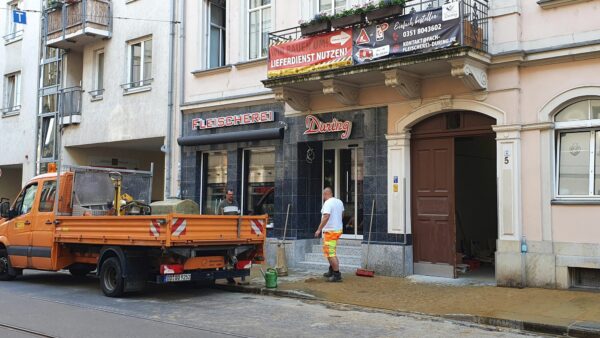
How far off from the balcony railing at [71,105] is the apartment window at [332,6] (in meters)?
10.4

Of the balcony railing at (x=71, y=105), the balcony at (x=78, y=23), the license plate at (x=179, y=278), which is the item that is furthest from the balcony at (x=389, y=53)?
the balcony railing at (x=71, y=105)

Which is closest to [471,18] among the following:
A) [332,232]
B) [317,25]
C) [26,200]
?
[317,25]

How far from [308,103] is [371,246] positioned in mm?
3816

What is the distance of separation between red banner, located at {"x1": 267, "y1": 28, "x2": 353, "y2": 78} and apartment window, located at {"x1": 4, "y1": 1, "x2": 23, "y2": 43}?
15.3 meters

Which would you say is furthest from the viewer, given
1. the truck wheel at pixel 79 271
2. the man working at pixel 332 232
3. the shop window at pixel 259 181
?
the shop window at pixel 259 181

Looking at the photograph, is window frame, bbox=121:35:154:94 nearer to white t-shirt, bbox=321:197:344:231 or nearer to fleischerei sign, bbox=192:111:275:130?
fleischerei sign, bbox=192:111:275:130

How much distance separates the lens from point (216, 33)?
17594mm

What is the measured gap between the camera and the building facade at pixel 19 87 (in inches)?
909

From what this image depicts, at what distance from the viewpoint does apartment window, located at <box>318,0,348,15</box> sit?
14.3 meters

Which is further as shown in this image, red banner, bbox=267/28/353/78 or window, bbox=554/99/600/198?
red banner, bbox=267/28/353/78

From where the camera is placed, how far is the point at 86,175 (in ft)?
41.5

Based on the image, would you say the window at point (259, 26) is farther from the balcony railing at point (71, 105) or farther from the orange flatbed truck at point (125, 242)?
the balcony railing at point (71, 105)

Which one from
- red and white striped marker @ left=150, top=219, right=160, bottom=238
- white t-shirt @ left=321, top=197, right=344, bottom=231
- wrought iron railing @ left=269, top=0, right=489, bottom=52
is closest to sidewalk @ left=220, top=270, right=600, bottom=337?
white t-shirt @ left=321, top=197, right=344, bottom=231

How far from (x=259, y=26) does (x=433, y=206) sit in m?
6.98
